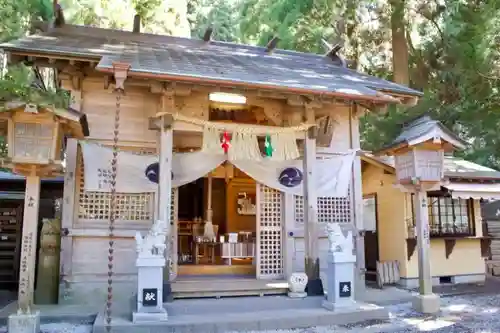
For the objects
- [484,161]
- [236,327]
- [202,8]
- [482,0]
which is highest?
[202,8]

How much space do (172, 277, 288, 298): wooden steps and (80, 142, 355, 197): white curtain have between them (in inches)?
75.5

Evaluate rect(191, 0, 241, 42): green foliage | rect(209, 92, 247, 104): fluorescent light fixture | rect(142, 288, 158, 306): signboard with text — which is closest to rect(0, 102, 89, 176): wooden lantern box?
rect(142, 288, 158, 306): signboard with text

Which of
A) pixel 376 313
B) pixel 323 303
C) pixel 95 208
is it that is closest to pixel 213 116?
pixel 95 208

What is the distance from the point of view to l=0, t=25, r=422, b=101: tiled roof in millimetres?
7574

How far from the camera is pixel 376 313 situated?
745cm

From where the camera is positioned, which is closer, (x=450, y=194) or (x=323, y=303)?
(x=323, y=303)

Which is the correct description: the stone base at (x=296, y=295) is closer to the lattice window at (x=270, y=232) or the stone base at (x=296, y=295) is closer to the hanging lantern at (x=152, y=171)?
the lattice window at (x=270, y=232)

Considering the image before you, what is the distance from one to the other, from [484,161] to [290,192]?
9.94 meters

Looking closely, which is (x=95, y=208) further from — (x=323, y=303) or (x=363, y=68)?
(x=363, y=68)

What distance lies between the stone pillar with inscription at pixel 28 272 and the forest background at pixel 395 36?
3741 mm

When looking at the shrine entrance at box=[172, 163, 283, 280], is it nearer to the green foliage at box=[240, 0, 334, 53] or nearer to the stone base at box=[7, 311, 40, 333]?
the stone base at box=[7, 311, 40, 333]

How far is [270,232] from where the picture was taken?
9.39 meters

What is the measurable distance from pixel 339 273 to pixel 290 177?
2.37 meters

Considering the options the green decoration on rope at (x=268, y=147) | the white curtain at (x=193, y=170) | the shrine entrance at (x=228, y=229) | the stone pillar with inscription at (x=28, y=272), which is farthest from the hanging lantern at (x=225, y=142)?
the stone pillar with inscription at (x=28, y=272)
